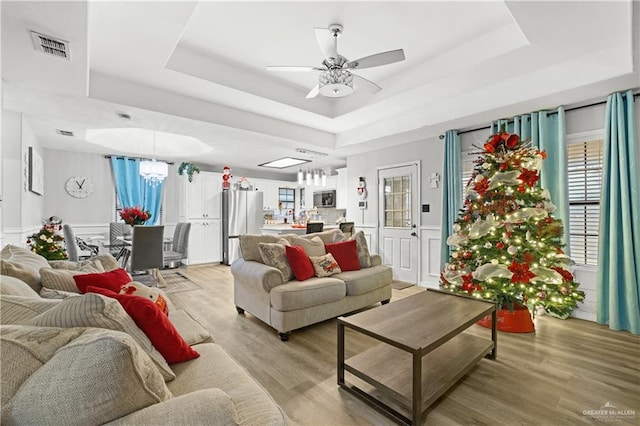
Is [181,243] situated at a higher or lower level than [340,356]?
higher

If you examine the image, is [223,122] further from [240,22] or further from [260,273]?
[260,273]

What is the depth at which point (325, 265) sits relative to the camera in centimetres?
347

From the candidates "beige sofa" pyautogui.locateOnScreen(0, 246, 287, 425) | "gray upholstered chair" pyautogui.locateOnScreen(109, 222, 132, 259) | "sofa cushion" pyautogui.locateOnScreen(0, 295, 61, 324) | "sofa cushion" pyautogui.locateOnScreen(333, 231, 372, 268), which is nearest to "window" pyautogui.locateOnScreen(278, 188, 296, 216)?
"gray upholstered chair" pyautogui.locateOnScreen(109, 222, 132, 259)

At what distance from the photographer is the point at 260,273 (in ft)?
9.93

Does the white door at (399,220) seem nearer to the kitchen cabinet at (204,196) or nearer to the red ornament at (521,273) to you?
the red ornament at (521,273)

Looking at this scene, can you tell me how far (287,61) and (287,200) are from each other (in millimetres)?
5821

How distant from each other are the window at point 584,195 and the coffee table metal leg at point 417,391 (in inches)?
123

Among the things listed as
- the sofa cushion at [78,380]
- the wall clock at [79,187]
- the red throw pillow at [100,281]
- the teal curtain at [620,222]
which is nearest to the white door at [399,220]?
the teal curtain at [620,222]

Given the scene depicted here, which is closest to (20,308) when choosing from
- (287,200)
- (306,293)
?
(306,293)

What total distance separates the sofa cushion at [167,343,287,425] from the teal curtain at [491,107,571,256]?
378cm

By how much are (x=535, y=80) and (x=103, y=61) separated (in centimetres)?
439

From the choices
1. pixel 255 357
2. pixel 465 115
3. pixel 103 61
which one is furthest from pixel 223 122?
pixel 465 115

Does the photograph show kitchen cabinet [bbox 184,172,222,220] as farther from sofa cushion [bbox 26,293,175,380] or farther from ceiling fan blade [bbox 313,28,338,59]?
sofa cushion [bbox 26,293,175,380]

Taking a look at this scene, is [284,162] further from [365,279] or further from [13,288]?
[13,288]
